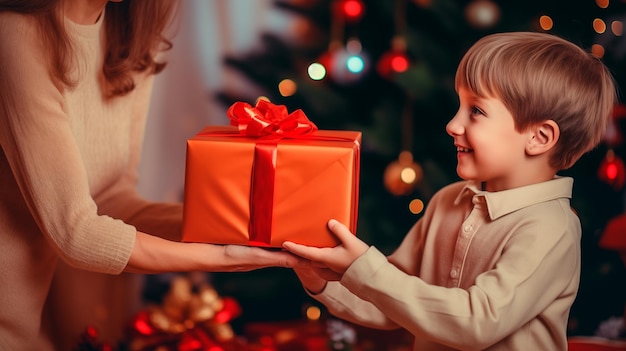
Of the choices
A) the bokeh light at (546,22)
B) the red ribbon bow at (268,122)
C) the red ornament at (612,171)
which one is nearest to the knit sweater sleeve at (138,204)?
the red ribbon bow at (268,122)

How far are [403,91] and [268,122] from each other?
1.11 meters

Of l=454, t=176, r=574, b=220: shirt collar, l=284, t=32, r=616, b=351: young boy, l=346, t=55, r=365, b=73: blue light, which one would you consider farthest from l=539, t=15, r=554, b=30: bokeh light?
l=454, t=176, r=574, b=220: shirt collar

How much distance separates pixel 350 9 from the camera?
2248mm

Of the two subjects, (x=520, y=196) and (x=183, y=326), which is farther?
(x=183, y=326)

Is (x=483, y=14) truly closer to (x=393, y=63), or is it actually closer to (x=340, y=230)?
(x=393, y=63)

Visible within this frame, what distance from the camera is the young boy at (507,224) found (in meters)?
1.18

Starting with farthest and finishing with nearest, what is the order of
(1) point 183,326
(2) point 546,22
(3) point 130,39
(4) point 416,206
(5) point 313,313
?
(5) point 313,313 < (4) point 416,206 < (2) point 546,22 < (1) point 183,326 < (3) point 130,39

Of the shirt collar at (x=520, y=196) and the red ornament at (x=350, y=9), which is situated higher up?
the red ornament at (x=350, y=9)

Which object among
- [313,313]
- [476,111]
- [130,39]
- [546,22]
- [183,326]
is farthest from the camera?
[313,313]

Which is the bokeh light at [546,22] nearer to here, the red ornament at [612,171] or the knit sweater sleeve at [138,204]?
the red ornament at [612,171]

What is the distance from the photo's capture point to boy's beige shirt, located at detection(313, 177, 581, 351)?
117 centimetres

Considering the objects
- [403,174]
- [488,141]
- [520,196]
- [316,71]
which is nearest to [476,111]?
[488,141]

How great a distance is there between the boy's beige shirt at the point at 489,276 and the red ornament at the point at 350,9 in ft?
3.42

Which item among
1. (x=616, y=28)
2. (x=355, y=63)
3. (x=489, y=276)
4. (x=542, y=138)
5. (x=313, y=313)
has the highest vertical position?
(x=616, y=28)
